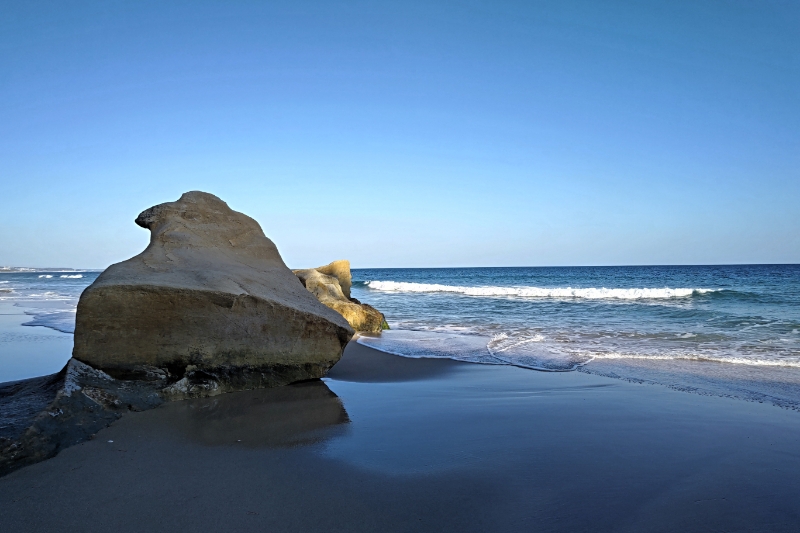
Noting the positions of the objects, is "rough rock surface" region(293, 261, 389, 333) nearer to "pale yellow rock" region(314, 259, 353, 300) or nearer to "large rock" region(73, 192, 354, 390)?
"pale yellow rock" region(314, 259, 353, 300)

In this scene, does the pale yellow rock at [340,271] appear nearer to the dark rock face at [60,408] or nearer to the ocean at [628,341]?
the ocean at [628,341]

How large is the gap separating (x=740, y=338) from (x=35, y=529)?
35.8 feet

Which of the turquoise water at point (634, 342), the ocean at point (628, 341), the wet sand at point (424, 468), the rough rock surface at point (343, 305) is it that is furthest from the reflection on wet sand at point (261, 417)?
the rough rock surface at point (343, 305)

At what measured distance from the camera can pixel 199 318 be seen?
477 centimetres

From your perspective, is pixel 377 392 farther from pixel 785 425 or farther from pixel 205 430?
pixel 785 425

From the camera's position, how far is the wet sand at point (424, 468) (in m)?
2.58

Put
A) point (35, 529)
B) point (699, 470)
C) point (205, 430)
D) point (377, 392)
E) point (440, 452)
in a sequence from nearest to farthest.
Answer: point (35, 529)
point (699, 470)
point (440, 452)
point (205, 430)
point (377, 392)

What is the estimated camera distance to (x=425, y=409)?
4.75 meters

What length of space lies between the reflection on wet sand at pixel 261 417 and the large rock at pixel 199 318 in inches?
10.5

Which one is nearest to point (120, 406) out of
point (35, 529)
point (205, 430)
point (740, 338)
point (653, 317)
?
point (205, 430)

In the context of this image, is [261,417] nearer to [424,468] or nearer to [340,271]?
[424,468]

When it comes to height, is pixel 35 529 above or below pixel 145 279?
below

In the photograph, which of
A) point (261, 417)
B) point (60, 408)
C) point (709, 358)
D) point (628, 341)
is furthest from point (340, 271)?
point (60, 408)

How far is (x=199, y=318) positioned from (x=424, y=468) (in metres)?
2.68
